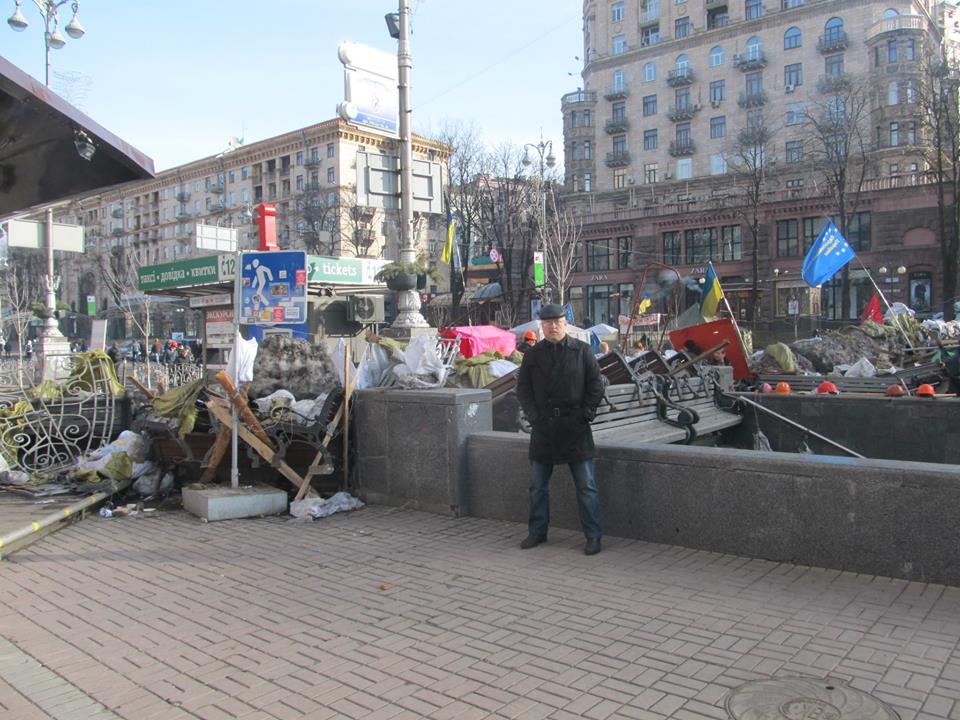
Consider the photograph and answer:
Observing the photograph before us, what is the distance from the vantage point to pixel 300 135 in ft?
267

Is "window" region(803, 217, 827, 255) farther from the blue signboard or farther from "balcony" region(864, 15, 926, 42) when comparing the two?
the blue signboard

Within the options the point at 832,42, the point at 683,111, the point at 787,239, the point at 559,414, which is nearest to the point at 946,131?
the point at 787,239

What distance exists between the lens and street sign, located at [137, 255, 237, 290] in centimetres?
1653

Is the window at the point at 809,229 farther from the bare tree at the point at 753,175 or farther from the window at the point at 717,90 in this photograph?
the window at the point at 717,90

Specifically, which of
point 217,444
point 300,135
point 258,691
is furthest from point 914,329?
point 300,135

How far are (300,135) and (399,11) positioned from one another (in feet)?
240

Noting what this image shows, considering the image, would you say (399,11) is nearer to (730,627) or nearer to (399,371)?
(399,371)

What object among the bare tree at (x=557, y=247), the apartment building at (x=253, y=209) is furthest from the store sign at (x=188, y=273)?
the apartment building at (x=253, y=209)

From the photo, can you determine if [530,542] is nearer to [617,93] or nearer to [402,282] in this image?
[402,282]

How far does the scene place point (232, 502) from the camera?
23.0 ft

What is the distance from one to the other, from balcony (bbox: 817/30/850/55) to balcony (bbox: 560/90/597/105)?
2006 centimetres

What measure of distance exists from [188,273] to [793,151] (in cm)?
5364

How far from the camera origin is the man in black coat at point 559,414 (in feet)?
18.3

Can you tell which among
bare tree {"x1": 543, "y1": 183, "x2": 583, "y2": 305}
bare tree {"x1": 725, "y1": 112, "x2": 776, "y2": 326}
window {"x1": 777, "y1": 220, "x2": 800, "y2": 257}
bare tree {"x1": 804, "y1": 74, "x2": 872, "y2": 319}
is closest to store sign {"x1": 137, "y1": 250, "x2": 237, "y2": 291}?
bare tree {"x1": 543, "y1": 183, "x2": 583, "y2": 305}
